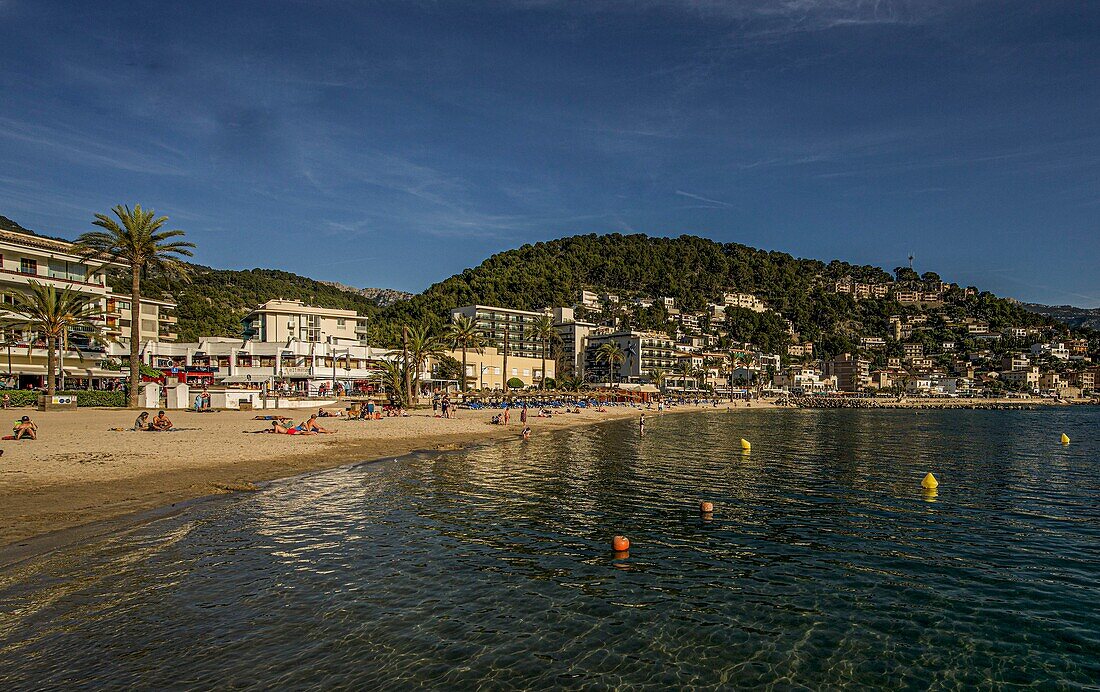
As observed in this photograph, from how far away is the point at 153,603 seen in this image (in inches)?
452

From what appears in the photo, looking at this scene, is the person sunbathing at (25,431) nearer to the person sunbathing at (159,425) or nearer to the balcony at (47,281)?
the person sunbathing at (159,425)

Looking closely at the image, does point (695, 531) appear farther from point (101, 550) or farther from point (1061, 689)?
point (101, 550)

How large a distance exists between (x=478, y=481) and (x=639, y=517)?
330 inches

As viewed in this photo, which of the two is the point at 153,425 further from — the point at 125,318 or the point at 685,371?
the point at 685,371

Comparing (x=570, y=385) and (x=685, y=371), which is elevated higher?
(x=685, y=371)

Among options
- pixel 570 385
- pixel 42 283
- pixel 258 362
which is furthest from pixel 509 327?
pixel 42 283

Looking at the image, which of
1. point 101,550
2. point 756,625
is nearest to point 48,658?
point 101,550

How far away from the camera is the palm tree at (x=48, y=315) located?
50.2 m

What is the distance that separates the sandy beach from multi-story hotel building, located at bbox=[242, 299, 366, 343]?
184 ft

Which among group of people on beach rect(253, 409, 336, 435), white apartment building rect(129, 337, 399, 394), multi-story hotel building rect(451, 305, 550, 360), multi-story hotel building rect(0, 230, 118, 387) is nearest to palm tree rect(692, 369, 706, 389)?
multi-story hotel building rect(451, 305, 550, 360)

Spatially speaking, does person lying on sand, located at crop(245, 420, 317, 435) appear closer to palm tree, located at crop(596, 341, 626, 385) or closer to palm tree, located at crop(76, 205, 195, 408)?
palm tree, located at crop(76, 205, 195, 408)

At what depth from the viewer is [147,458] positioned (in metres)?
25.0

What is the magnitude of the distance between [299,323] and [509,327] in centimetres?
6672

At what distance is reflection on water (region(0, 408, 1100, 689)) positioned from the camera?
9.49m
